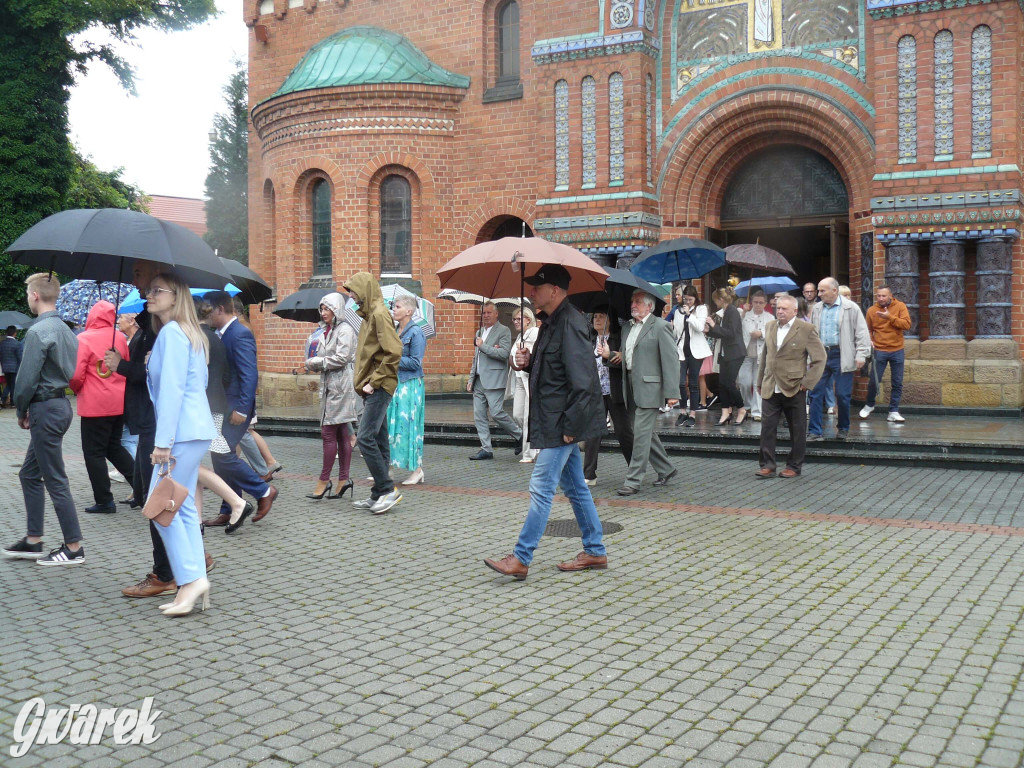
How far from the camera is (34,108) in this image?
26.0 m

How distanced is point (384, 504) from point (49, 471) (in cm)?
294

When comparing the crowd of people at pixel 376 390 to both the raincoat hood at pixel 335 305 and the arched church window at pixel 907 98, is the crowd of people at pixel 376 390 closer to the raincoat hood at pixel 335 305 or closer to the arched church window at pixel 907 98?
the raincoat hood at pixel 335 305

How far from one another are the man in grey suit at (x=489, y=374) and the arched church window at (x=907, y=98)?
7.82 metres

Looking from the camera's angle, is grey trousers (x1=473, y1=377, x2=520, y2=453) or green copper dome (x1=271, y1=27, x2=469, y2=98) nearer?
grey trousers (x1=473, y1=377, x2=520, y2=453)

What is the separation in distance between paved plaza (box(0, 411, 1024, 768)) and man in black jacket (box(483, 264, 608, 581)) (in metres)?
0.26

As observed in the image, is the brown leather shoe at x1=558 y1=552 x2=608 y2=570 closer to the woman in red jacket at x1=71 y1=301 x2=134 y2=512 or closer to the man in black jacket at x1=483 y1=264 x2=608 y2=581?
the man in black jacket at x1=483 y1=264 x2=608 y2=581

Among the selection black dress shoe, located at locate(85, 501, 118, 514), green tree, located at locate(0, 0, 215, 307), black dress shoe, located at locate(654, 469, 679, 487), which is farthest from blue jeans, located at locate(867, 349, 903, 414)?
green tree, located at locate(0, 0, 215, 307)

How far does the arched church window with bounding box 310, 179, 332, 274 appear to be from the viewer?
21.8 metres

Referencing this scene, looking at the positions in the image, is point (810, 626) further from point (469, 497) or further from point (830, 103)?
point (830, 103)

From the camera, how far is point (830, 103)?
1720 centimetres

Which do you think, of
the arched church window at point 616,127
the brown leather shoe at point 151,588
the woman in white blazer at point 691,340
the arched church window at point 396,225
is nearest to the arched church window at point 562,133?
the arched church window at point 616,127

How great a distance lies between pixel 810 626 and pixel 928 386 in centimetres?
1160

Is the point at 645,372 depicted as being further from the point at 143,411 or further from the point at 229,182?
the point at 229,182

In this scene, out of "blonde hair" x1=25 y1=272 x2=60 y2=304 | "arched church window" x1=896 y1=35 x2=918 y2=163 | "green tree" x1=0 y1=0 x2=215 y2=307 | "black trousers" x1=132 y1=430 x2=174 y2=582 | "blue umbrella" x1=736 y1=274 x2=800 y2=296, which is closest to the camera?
"black trousers" x1=132 y1=430 x2=174 y2=582
